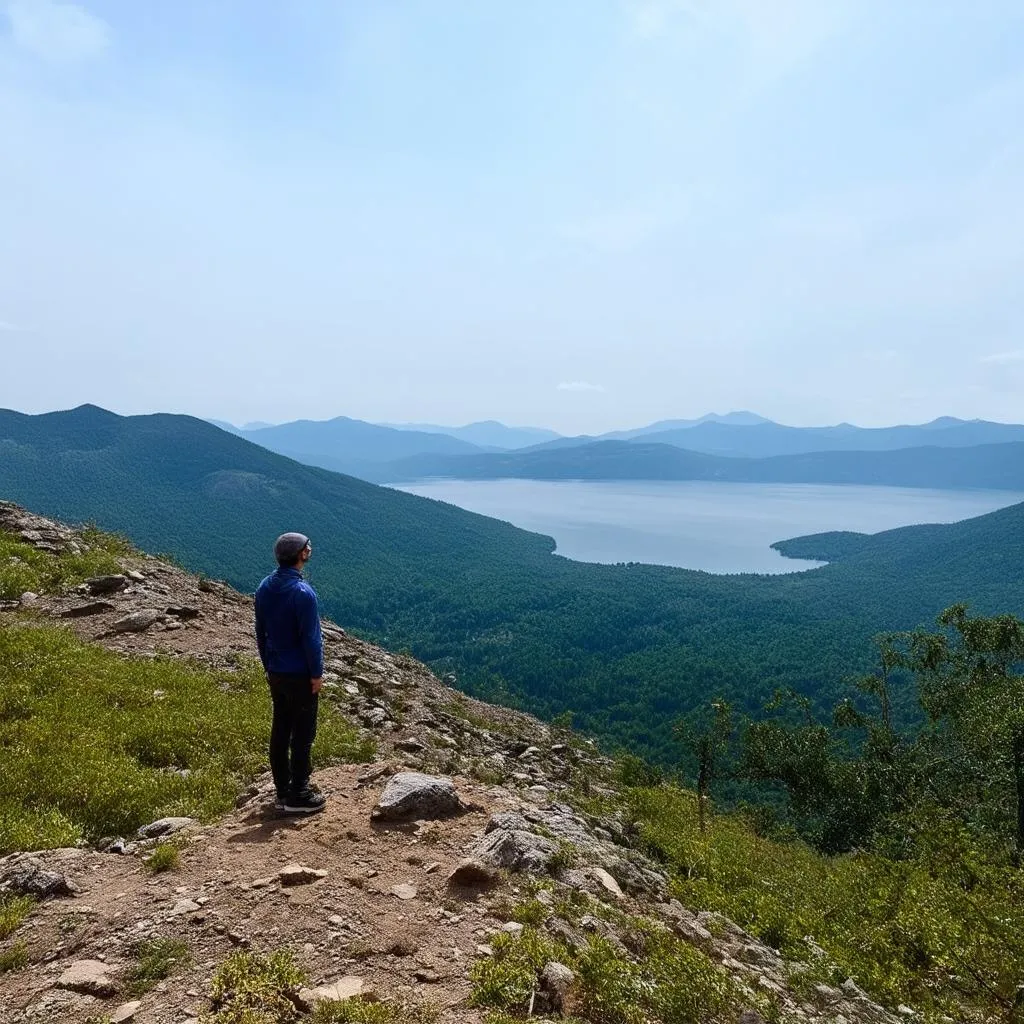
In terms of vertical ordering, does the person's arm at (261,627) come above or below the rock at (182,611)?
above

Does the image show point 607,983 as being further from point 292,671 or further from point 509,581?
point 509,581

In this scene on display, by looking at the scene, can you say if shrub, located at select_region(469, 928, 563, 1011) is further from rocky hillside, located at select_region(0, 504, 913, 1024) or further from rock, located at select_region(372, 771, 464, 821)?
rock, located at select_region(372, 771, 464, 821)

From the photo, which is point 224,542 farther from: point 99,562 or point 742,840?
point 742,840

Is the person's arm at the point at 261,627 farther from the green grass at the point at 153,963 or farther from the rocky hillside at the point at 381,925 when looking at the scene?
the green grass at the point at 153,963

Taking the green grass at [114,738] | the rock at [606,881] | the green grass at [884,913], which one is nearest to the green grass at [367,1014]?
the rock at [606,881]

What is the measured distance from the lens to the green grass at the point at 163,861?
5594 millimetres

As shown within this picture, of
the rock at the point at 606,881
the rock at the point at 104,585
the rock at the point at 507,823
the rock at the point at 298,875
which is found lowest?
the rock at the point at 606,881

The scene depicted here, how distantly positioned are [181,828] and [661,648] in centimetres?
10464

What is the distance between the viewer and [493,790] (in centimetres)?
801

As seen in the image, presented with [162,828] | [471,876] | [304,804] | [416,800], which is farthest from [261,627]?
[471,876]

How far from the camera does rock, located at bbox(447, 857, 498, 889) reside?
215 inches

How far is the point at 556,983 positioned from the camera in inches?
169

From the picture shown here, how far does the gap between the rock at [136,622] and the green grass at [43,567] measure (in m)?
2.40

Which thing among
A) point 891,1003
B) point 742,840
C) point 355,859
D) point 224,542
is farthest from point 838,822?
point 224,542
